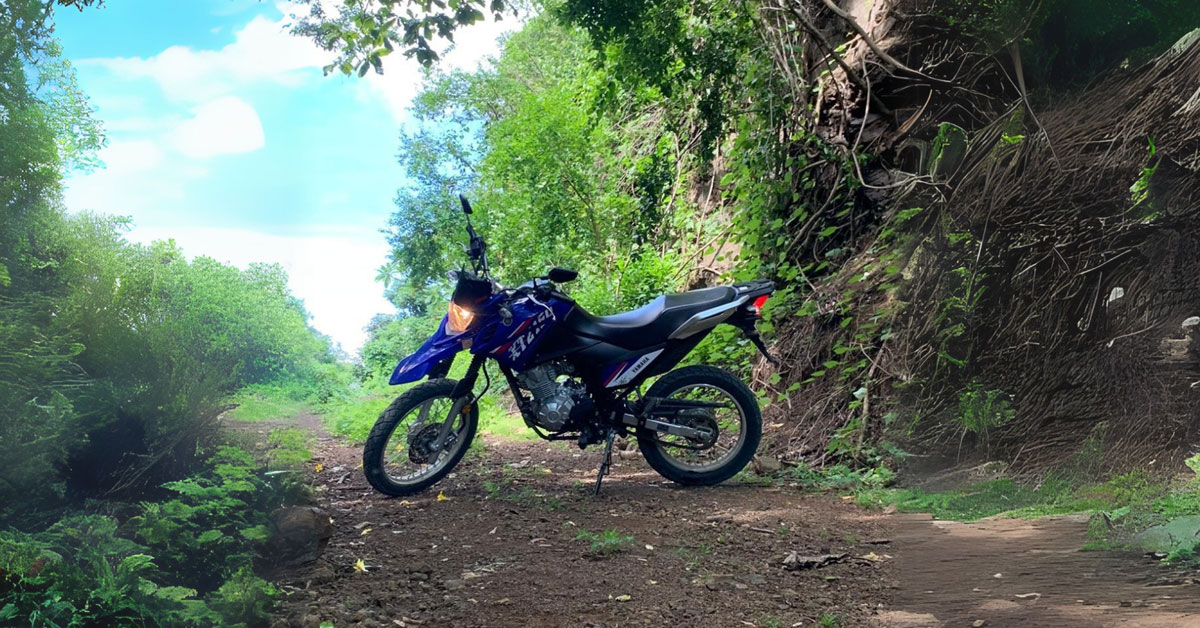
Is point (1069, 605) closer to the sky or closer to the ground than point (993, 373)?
closer to the ground

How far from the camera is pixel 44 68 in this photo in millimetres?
2361

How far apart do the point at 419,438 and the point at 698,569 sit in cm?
157

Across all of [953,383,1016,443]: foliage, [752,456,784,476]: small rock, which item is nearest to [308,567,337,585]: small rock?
[752,456,784,476]: small rock

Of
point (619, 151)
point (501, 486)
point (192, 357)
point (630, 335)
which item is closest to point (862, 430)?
point (630, 335)

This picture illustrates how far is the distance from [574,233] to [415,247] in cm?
166

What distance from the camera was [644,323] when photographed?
3814 millimetres

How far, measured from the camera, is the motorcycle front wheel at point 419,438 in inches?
140

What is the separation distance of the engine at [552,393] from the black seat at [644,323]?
0.23 metres

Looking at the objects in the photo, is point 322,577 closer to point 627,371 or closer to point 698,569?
point 698,569

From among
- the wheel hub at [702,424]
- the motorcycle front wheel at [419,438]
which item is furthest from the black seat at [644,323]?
the motorcycle front wheel at [419,438]

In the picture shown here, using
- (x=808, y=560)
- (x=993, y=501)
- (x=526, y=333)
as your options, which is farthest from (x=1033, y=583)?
(x=526, y=333)

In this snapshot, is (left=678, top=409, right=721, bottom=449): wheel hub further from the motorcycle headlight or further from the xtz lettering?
the motorcycle headlight

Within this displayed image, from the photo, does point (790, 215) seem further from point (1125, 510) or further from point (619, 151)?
point (619, 151)

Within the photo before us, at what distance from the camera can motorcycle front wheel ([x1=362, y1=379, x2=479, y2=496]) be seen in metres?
3.55
